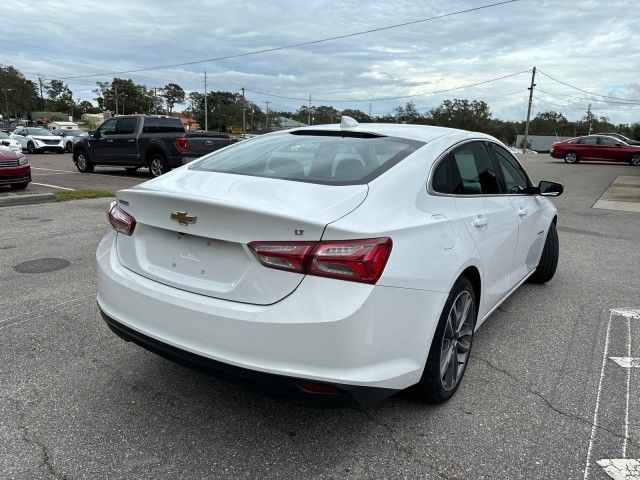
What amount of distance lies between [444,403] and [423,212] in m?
1.16

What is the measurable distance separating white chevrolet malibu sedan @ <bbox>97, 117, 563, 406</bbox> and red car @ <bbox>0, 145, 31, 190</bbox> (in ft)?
29.8

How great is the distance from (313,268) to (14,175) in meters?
10.6

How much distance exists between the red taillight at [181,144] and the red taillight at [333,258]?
13.2m

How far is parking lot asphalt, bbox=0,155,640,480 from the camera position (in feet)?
8.10

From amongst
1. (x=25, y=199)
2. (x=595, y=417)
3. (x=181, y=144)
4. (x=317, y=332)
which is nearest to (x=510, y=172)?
(x=595, y=417)

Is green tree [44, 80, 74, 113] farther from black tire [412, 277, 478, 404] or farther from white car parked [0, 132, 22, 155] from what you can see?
black tire [412, 277, 478, 404]

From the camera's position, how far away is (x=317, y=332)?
7.20 feet

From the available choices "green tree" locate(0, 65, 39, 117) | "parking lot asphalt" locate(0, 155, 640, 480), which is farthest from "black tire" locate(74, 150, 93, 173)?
"green tree" locate(0, 65, 39, 117)

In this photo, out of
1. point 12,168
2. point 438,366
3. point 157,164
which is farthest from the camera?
point 157,164

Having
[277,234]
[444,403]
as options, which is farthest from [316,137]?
[444,403]

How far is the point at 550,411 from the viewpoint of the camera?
2.98 metres

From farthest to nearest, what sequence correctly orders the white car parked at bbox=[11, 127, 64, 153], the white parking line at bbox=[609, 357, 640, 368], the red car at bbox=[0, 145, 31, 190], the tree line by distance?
the tree line → the white car parked at bbox=[11, 127, 64, 153] → the red car at bbox=[0, 145, 31, 190] → the white parking line at bbox=[609, 357, 640, 368]

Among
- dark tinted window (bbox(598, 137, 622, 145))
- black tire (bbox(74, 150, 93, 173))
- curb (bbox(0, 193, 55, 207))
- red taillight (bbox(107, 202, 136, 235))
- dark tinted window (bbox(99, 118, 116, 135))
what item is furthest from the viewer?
dark tinted window (bbox(598, 137, 622, 145))

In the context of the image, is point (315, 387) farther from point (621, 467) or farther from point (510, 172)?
point (510, 172)
